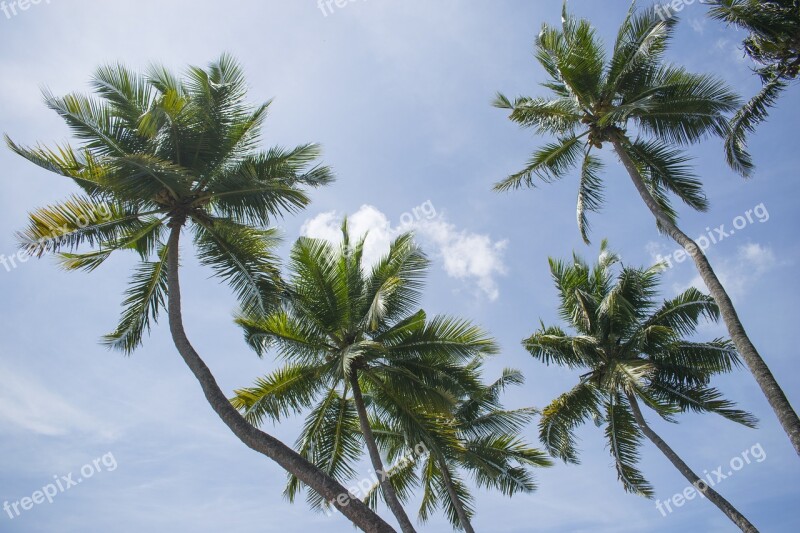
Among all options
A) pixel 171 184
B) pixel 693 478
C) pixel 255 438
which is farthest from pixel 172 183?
pixel 693 478

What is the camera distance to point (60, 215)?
38.5 ft

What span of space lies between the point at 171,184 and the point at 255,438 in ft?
16.8

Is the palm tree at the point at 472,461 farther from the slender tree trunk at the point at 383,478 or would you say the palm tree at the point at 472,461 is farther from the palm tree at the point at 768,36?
the palm tree at the point at 768,36

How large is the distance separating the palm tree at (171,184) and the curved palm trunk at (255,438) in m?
0.04

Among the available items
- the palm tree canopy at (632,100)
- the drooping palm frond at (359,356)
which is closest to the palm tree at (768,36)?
the palm tree canopy at (632,100)

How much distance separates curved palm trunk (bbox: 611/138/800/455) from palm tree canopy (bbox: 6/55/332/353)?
7.76m

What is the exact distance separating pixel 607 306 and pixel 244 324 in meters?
10.6

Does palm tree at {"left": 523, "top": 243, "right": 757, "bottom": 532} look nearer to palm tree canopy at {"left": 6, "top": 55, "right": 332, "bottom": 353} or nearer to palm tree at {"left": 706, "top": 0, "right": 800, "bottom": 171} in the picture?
palm tree at {"left": 706, "top": 0, "right": 800, "bottom": 171}

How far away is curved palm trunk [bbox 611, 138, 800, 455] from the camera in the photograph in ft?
33.9

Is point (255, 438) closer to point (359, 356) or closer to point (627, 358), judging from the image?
point (359, 356)

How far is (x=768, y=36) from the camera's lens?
13.5 meters

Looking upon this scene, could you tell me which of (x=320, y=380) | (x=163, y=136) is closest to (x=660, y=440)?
(x=320, y=380)

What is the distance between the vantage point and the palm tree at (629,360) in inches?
707

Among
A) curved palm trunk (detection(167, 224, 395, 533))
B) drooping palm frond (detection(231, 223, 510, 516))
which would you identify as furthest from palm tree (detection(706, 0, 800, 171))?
curved palm trunk (detection(167, 224, 395, 533))
